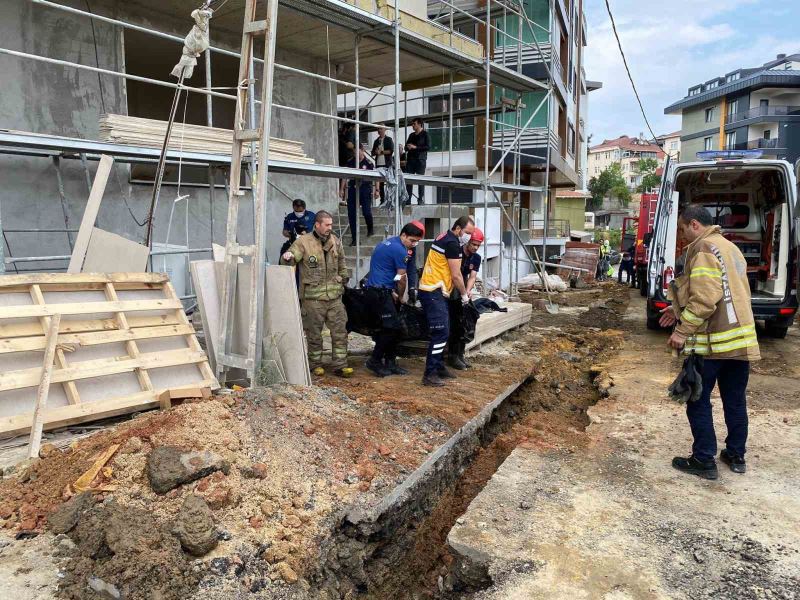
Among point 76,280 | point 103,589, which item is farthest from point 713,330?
point 76,280

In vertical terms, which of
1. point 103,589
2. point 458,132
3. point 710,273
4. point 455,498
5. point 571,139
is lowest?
point 455,498

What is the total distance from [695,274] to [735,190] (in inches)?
300

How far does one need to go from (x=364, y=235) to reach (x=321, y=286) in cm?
487

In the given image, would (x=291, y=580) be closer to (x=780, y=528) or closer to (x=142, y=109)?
(x=780, y=528)

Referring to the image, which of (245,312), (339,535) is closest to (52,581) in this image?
(339,535)

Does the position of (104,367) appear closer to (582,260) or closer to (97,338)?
(97,338)

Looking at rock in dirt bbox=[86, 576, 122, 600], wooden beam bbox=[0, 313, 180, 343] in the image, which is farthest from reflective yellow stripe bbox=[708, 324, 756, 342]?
wooden beam bbox=[0, 313, 180, 343]

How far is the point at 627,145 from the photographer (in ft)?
296

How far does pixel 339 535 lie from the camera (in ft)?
10.9

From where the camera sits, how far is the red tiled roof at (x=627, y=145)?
293 ft

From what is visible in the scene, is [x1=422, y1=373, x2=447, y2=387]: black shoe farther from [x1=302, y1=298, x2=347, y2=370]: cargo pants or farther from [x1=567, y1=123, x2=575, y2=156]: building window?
[x1=567, y1=123, x2=575, y2=156]: building window

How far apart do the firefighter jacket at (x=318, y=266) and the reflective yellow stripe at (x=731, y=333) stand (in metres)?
3.60

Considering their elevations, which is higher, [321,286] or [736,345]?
[321,286]

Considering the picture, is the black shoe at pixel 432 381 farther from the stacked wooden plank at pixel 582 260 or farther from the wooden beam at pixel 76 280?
the stacked wooden plank at pixel 582 260
